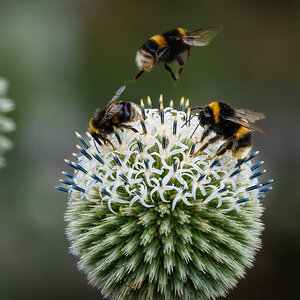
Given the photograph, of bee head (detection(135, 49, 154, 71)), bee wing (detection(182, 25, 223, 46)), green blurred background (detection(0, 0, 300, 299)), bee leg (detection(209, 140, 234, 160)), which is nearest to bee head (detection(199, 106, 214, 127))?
bee leg (detection(209, 140, 234, 160))

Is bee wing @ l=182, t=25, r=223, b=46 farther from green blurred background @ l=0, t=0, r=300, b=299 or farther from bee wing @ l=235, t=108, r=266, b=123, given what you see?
green blurred background @ l=0, t=0, r=300, b=299

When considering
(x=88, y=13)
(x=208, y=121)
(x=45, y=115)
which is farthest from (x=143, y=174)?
(x=88, y=13)

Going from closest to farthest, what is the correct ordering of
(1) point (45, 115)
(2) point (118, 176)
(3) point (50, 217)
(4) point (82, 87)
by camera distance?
(2) point (118, 176), (3) point (50, 217), (1) point (45, 115), (4) point (82, 87)

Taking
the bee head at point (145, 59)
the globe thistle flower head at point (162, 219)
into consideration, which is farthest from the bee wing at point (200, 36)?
the globe thistle flower head at point (162, 219)

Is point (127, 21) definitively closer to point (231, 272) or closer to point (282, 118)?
point (282, 118)

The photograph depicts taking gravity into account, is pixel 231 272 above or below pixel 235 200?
below

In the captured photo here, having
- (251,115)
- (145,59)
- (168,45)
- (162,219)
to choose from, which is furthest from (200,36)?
(162,219)

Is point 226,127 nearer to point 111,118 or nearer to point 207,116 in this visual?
point 207,116
